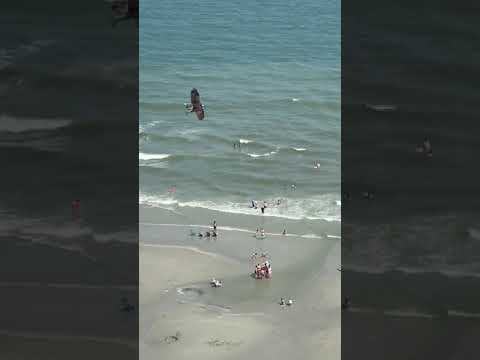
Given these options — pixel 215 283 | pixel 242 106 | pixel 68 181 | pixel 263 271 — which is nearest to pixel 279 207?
pixel 263 271

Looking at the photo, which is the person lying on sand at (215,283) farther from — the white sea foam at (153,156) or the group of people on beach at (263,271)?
the white sea foam at (153,156)

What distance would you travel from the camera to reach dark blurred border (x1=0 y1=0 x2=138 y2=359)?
7.46 m

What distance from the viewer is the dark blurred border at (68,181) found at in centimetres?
746

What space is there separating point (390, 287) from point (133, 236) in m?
2.51

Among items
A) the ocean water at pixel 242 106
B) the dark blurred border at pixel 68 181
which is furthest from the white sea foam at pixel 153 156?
the dark blurred border at pixel 68 181

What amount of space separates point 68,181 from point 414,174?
10.5 feet

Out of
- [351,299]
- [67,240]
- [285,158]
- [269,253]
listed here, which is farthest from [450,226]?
[285,158]

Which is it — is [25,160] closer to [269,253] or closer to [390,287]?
[390,287]

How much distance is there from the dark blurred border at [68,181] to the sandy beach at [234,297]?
2982 millimetres

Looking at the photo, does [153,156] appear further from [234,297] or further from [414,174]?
[414,174]

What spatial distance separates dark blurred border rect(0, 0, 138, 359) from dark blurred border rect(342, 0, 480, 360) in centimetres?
199

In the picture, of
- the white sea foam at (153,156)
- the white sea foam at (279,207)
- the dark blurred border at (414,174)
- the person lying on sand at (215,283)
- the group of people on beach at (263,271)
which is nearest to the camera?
the dark blurred border at (414,174)

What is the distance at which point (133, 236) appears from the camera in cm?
747

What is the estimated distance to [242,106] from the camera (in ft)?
93.8
